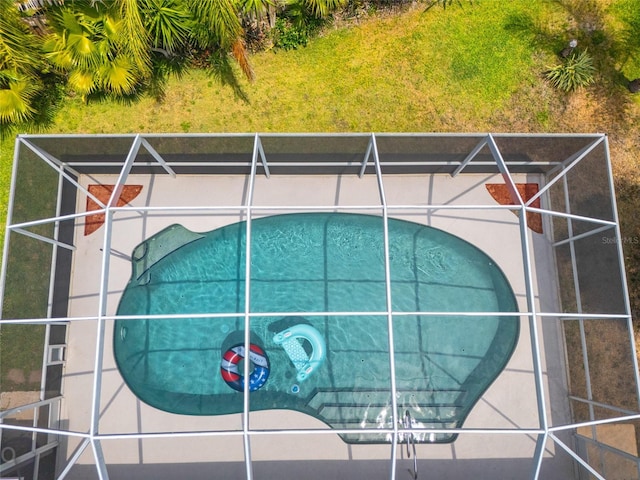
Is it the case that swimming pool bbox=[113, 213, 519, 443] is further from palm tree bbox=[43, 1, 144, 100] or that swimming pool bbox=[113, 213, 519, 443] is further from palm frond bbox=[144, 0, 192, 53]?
palm frond bbox=[144, 0, 192, 53]

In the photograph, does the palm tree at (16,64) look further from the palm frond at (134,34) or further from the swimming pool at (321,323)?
the swimming pool at (321,323)

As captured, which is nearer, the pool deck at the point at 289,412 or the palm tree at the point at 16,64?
the palm tree at the point at 16,64

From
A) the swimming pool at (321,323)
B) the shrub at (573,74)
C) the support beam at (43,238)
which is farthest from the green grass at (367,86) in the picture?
the support beam at (43,238)

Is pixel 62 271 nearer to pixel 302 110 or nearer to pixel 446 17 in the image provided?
pixel 302 110

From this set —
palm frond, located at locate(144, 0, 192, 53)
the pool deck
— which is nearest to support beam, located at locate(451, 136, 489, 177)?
the pool deck

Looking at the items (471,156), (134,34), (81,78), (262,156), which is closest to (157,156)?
(81,78)

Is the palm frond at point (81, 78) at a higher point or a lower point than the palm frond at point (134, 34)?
lower
